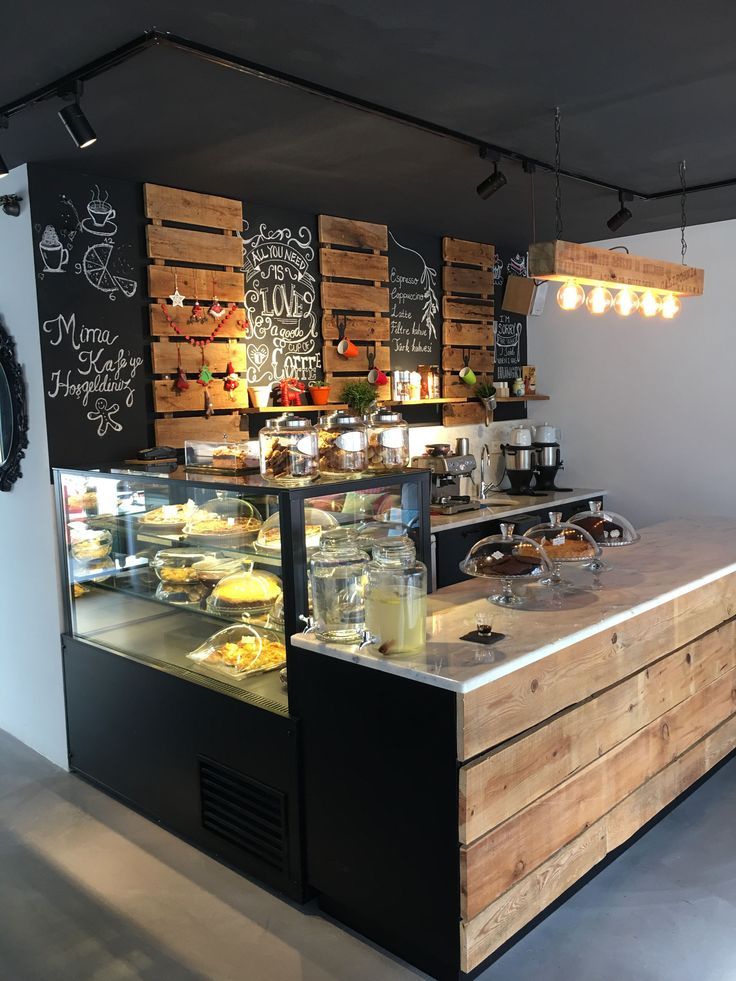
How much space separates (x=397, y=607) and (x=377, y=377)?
3.12m

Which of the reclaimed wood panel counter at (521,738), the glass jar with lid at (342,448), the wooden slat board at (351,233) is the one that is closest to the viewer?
the reclaimed wood panel counter at (521,738)

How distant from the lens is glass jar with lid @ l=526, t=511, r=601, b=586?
310cm

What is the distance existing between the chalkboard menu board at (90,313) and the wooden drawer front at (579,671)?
7.76ft

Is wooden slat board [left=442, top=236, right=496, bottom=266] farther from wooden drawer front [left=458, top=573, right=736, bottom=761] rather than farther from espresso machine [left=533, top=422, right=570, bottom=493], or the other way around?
wooden drawer front [left=458, top=573, right=736, bottom=761]

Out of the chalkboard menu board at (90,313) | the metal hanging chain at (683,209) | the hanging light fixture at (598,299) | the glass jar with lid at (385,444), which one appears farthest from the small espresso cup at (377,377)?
the glass jar with lid at (385,444)

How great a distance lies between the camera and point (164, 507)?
3.37 meters

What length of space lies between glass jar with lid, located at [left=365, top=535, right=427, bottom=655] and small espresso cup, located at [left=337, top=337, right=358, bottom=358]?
9.35 ft

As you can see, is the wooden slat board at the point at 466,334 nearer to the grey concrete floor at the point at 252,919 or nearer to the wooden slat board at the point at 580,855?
the wooden slat board at the point at 580,855

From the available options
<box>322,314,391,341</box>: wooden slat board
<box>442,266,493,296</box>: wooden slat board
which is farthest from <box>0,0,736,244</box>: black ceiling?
<box>442,266,493,296</box>: wooden slat board

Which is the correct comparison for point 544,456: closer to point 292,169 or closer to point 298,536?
point 292,169

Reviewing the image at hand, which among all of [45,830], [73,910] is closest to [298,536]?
[73,910]

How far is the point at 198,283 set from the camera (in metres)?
4.36

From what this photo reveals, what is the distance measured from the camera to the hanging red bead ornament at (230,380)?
451 cm

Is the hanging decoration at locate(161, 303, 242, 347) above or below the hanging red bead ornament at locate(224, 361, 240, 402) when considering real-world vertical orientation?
above
